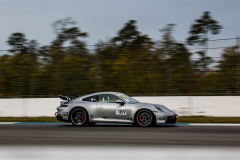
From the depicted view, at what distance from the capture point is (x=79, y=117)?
10398mm

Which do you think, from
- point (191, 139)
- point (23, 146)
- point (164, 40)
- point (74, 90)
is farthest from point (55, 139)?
point (164, 40)

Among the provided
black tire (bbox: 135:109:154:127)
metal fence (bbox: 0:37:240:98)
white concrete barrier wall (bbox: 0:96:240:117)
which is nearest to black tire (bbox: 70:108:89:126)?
black tire (bbox: 135:109:154:127)

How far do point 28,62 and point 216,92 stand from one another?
365 inches

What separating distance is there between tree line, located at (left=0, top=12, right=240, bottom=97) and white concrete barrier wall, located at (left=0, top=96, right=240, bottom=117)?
0.51m

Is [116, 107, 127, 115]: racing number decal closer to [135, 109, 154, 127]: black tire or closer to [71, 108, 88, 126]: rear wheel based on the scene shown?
[135, 109, 154, 127]: black tire

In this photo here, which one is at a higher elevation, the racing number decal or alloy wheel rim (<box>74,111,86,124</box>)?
the racing number decal

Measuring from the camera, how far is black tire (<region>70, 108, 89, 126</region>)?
1028cm

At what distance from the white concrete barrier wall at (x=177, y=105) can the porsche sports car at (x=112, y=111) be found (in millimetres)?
3529

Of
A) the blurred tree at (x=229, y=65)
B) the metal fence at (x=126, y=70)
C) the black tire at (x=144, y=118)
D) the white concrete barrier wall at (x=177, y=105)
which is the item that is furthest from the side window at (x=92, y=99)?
the blurred tree at (x=229, y=65)

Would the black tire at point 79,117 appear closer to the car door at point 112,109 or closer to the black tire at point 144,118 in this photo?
the car door at point 112,109

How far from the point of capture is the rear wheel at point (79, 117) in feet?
33.7
